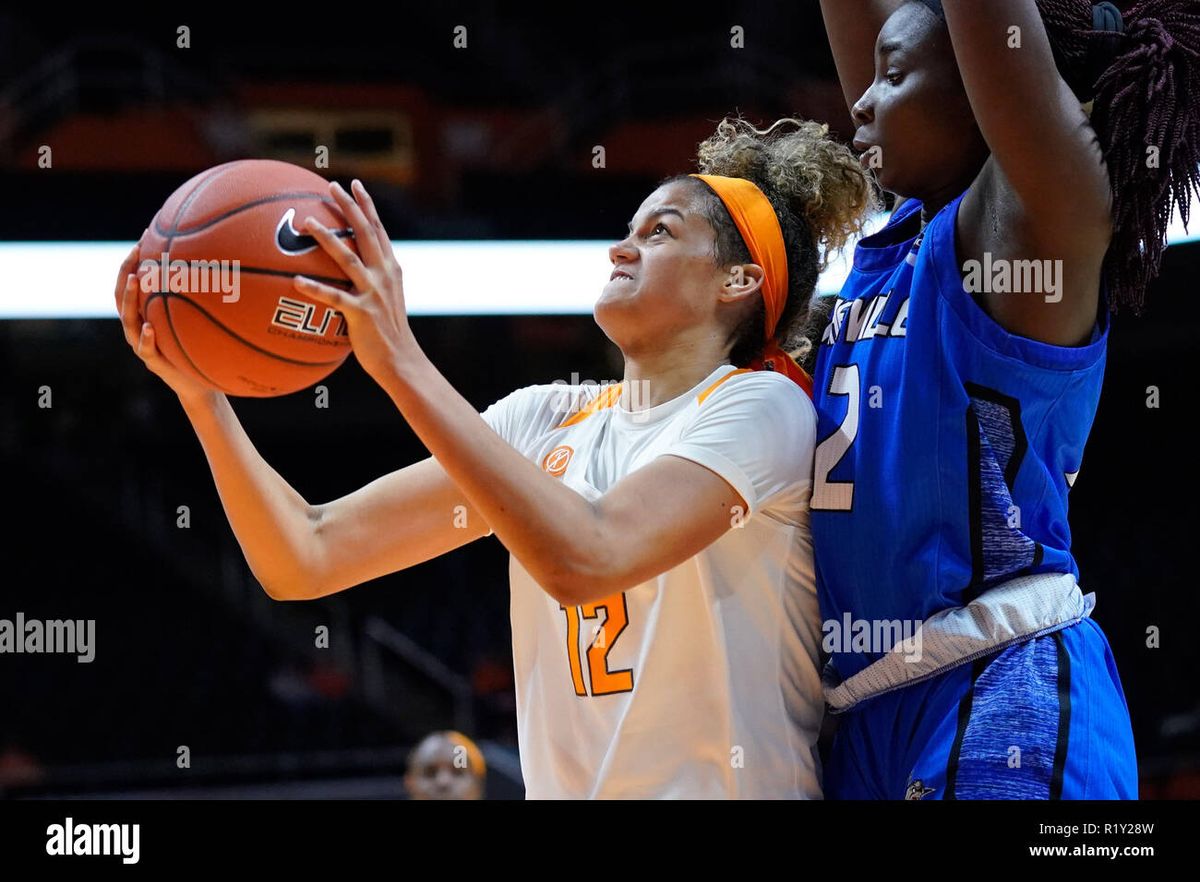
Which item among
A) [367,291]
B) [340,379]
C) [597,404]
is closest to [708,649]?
[597,404]

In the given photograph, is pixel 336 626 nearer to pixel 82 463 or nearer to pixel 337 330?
pixel 82 463

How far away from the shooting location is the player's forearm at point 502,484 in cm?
162

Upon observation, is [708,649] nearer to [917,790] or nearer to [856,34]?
[917,790]

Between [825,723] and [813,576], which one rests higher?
[813,576]

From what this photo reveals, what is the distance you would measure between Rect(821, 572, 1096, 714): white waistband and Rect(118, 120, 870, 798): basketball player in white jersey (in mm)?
176

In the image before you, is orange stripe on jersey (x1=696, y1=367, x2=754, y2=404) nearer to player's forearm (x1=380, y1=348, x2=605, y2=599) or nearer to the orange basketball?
player's forearm (x1=380, y1=348, x2=605, y2=599)

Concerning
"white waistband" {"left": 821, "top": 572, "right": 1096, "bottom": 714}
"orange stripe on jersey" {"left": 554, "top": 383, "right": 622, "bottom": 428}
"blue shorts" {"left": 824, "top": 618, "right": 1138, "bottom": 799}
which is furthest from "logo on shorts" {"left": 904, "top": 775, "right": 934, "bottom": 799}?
"orange stripe on jersey" {"left": 554, "top": 383, "right": 622, "bottom": 428}

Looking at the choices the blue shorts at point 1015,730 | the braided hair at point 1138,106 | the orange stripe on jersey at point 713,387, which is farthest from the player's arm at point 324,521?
the braided hair at point 1138,106

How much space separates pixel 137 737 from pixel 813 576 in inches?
274

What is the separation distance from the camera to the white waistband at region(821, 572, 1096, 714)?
181cm

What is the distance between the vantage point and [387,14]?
29.0ft

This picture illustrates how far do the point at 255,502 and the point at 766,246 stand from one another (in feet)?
3.00

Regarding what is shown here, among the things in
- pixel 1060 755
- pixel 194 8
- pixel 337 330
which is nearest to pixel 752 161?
pixel 337 330

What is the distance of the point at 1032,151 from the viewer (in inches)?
67.1
